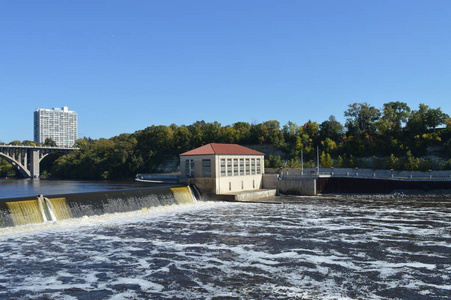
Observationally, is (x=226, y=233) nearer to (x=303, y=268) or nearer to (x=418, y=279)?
(x=303, y=268)

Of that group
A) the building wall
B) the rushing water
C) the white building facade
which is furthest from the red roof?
the rushing water

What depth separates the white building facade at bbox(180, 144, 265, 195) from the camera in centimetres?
4694

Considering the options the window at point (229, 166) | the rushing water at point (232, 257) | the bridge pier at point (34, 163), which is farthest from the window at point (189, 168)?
the bridge pier at point (34, 163)

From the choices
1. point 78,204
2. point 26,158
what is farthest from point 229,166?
point 26,158

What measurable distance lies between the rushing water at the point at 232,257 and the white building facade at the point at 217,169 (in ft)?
44.2

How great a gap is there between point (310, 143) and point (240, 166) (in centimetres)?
4163

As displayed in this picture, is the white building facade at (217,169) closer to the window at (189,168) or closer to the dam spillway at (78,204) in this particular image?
the window at (189,168)

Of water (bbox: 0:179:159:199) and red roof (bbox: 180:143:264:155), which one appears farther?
water (bbox: 0:179:159:199)

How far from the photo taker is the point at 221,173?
47688 mm

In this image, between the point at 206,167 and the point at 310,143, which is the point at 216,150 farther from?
the point at 310,143

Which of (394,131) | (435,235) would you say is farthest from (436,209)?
(394,131)

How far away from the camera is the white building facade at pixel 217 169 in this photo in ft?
154

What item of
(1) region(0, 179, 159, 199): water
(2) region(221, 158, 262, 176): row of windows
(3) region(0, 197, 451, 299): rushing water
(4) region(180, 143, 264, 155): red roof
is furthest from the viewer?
(1) region(0, 179, 159, 199): water

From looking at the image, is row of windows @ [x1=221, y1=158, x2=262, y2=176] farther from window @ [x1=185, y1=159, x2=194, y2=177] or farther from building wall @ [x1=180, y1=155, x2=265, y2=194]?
window @ [x1=185, y1=159, x2=194, y2=177]
